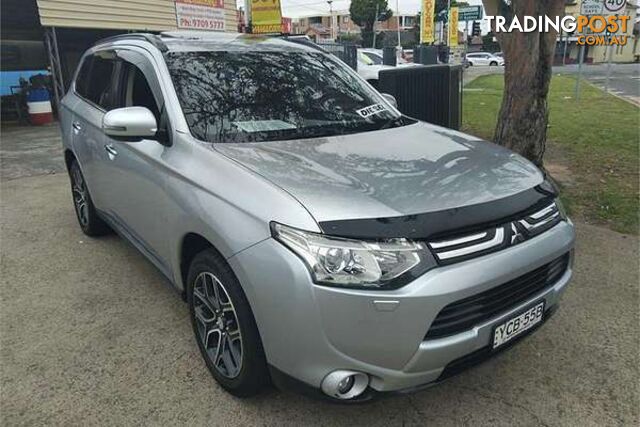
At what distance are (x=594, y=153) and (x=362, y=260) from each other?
7299 mm

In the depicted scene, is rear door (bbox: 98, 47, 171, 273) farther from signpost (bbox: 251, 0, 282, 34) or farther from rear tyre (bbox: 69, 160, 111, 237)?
signpost (bbox: 251, 0, 282, 34)

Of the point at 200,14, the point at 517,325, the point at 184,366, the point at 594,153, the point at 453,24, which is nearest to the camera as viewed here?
the point at 517,325

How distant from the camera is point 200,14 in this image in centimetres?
1492

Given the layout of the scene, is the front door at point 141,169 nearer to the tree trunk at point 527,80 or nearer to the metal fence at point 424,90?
the tree trunk at point 527,80

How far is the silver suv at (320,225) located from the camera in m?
1.94

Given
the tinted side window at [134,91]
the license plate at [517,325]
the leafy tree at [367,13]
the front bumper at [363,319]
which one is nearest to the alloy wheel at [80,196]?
the tinted side window at [134,91]

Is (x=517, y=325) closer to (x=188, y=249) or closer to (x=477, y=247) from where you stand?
(x=477, y=247)

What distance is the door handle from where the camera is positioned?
3.50 metres

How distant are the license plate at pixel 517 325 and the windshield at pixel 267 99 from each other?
143cm

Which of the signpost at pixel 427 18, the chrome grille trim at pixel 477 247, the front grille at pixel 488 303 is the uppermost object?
the signpost at pixel 427 18

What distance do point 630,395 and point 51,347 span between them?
3244mm

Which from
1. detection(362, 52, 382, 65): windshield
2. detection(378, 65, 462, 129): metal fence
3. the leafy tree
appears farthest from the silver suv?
the leafy tree

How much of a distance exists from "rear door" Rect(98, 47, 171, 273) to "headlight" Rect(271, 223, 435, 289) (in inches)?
46.5

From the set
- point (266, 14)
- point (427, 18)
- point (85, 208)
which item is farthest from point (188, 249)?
point (427, 18)
